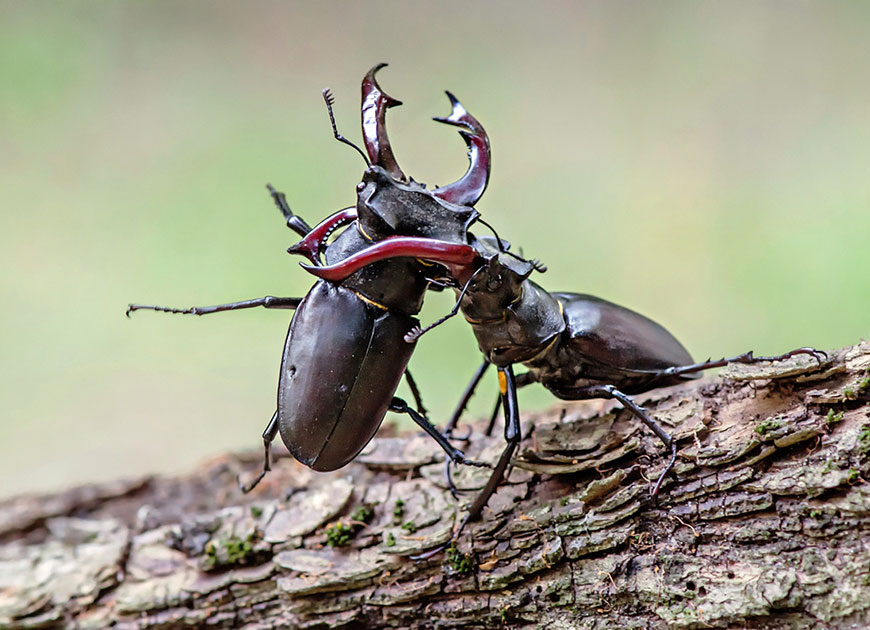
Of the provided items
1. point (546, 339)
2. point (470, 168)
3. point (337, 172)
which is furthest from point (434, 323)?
point (337, 172)

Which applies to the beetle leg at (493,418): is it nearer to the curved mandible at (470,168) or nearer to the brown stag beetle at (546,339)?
the brown stag beetle at (546,339)

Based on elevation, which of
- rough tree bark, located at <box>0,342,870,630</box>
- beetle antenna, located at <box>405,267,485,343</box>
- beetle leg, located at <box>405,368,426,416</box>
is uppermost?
beetle antenna, located at <box>405,267,485,343</box>

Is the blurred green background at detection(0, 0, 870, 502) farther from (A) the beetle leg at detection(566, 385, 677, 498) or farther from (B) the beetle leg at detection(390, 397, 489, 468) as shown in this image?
(A) the beetle leg at detection(566, 385, 677, 498)

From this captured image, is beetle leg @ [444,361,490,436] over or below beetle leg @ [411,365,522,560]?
over

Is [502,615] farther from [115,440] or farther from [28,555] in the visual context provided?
[115,440]

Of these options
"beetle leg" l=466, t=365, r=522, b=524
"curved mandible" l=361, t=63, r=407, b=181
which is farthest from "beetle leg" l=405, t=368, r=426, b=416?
"curved mandible" l=361, t=63, r=407, b=181

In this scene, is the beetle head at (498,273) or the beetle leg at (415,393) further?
the beetle leg at (415,393)

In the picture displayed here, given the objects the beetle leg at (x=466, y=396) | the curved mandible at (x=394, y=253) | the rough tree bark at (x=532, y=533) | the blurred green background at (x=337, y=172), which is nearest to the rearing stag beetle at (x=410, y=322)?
the curved mandible at (x=394, y=253)
